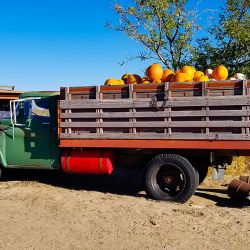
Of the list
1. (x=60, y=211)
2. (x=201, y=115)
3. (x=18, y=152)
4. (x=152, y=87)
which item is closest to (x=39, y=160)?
(x=18, y=152)

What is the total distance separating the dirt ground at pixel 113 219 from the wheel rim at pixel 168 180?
1.01ft

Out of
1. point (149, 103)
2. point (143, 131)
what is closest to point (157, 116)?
point (149, 103)

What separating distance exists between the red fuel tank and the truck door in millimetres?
461

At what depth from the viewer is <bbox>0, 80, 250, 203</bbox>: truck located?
7.02 m

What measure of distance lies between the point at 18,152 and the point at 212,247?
4842 mm

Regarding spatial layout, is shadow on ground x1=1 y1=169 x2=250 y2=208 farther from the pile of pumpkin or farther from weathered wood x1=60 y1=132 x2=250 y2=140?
the pile of pumpkin

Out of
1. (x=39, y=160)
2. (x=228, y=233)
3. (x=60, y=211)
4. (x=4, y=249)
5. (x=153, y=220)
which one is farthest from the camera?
(x=39, y=160)

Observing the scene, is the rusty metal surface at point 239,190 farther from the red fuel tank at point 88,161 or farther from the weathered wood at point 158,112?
the red fuel tank at point 88,161

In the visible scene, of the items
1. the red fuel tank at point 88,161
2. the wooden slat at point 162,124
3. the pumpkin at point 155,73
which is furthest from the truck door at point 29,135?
the pumpkin at point 155,73

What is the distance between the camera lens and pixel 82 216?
6.46 meters

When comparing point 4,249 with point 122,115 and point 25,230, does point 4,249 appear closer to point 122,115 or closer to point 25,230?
point 25,230

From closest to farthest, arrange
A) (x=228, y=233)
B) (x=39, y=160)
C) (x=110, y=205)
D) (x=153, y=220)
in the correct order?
(x=228, y=233), (x=153, y=220), (x=110, y=205), (x=39, y=160)

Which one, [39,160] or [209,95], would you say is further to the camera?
[39,160]

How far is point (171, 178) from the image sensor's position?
7613 mm
